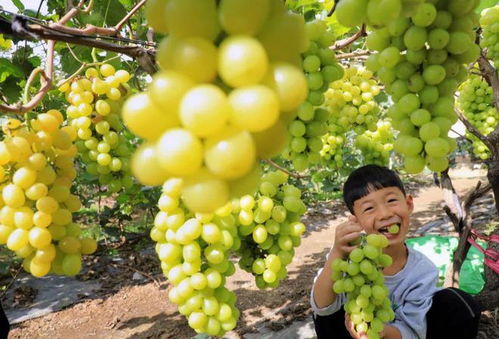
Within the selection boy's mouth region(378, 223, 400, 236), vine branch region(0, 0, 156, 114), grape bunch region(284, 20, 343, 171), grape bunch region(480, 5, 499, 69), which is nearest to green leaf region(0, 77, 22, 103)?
vine branch region(0, 0, 156, 114)

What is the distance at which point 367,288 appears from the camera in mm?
1456

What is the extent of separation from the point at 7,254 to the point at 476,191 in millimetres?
5111

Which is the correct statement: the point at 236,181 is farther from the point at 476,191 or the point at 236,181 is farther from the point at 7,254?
the point at 7,254

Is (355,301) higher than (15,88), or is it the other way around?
(15,88)

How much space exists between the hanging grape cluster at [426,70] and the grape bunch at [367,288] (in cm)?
79

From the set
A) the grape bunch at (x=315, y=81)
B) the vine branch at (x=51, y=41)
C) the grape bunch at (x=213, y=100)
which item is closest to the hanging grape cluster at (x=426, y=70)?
the grape bunch at (x=315, y=81)

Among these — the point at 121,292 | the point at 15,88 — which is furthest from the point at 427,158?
the point at 121,292

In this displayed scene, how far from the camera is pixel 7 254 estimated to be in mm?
4652

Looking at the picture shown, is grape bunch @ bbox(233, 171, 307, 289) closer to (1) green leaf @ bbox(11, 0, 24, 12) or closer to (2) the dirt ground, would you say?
(1) green leaf @ bbox(11, 0, 24, 12)

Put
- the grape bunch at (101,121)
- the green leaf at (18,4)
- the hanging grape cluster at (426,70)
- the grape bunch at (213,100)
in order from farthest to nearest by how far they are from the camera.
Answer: the green leaf at (18,4) < the grape bunch at (101,121) < the hanging grape cluster at (426,70) < the grape bunch at (213,100)

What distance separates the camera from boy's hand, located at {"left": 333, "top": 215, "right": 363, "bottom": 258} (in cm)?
160

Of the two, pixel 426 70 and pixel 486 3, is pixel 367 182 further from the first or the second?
pixel 426 70

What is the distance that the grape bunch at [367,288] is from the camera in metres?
1.46

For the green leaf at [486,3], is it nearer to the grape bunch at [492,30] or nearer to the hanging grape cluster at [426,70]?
the grape bunch at [492,30]
